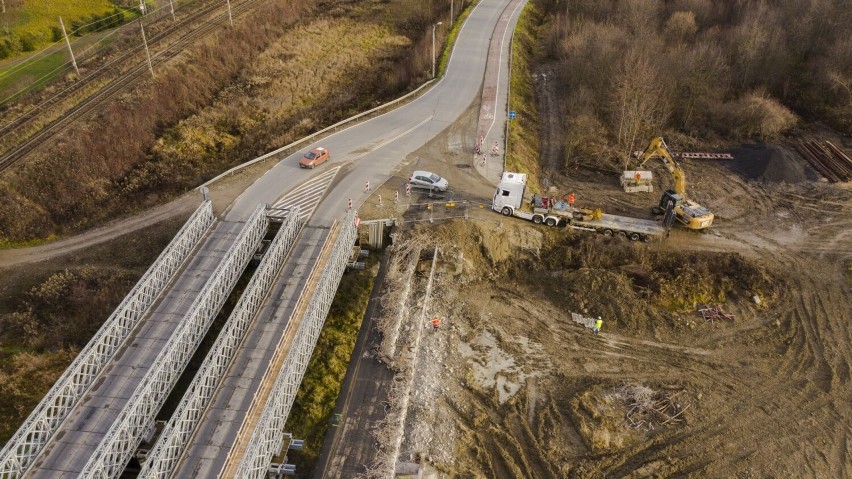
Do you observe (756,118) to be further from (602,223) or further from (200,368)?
(200,368)

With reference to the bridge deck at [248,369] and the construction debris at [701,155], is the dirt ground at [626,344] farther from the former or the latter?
the bridge deck at [248,369]

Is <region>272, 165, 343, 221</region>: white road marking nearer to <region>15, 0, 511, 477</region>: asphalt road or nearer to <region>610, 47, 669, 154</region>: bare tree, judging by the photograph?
<region>15, 0, 511, 477</region>: asphalt road

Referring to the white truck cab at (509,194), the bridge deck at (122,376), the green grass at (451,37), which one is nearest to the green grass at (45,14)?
the green grass at (451,37)

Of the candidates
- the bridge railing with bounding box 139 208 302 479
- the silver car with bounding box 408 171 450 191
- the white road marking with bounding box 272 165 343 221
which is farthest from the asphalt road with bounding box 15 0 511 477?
the bridge railing with bounding box 139 208 302 479

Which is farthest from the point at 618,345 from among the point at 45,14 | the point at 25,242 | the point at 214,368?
the point at 45,14

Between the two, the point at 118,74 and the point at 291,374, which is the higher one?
the point at 118,74

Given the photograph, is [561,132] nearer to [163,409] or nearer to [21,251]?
[163,409]
